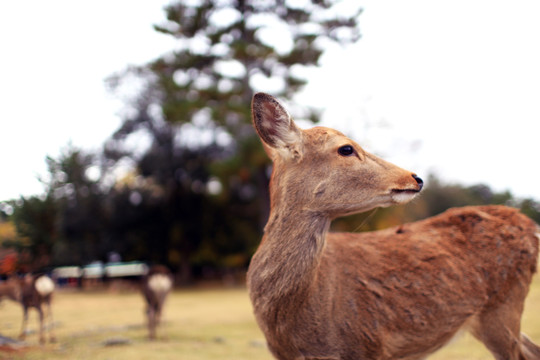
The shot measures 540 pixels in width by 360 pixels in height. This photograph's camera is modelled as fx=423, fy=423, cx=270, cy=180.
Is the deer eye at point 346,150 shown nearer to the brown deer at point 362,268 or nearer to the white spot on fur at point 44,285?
the brown deer at point 362,268

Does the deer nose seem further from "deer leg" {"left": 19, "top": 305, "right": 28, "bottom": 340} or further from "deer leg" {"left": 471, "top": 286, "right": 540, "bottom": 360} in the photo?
"deer leg" {"left": 19, "top": 305, "right": 28, "bottom": 340}

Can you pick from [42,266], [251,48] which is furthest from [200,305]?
[251,48]

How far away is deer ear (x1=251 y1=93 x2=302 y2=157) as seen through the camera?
2.85 meters

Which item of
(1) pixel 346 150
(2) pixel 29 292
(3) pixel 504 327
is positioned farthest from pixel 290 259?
(2) pixel 29 292

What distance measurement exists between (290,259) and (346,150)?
834 mm

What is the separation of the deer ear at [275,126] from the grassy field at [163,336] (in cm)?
214

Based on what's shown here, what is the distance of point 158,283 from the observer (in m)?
7.48

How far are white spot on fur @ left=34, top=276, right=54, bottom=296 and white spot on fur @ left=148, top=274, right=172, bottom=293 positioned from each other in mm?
1802

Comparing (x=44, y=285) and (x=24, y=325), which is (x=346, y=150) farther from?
(x=24, y=325)

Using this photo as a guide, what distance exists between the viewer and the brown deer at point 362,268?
8.96 ft

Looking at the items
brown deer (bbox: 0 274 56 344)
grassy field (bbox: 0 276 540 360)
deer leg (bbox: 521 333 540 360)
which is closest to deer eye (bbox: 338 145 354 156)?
grassy field (bbox: 0 276 540 360)

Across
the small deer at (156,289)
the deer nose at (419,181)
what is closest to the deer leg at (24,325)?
the small deer at (156,289)

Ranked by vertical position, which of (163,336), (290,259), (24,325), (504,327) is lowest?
(163,336)

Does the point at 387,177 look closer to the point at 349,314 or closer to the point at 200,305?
the point at 349,314
